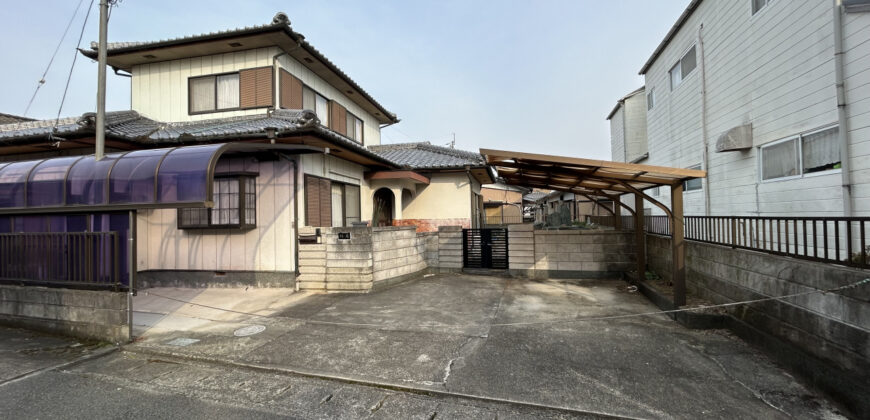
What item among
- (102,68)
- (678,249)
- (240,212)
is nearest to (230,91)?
(102,68)

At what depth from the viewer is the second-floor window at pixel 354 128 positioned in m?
13.0

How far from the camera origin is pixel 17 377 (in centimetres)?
381

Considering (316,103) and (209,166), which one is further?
(316,103)

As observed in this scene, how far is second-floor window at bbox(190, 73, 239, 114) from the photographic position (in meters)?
9.53

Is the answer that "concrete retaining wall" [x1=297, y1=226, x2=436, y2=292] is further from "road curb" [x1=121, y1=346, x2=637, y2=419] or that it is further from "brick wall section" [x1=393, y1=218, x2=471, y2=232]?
"brick wall section" [x1=393, y1=218, x2=471, y2=232]

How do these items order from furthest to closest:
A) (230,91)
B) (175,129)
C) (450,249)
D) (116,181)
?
(450,249)
(230,91)
(175,129)
(116,181)

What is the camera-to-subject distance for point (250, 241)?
792 centimetres

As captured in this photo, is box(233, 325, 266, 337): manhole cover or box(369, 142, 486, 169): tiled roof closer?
box(233, 325, 266, 337): manhole cover

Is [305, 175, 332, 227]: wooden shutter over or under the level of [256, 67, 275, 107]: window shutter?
under

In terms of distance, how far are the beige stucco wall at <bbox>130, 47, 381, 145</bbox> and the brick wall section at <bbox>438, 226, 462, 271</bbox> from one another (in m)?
6.24

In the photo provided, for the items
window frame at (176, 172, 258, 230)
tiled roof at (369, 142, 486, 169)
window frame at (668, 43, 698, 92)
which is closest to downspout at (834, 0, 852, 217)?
window frame at (668, 43, 698, 92)

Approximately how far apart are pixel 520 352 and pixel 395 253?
4751 millimetres

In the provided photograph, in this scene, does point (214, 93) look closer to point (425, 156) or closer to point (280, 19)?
point (280, 19)

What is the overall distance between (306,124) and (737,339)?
7922 millimetres
